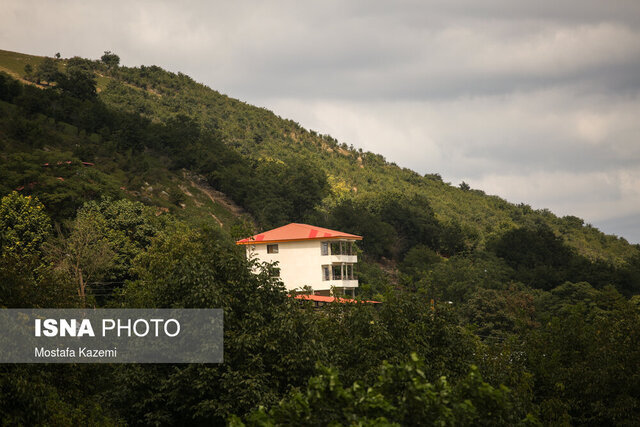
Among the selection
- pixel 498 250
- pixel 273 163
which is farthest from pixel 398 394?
pixel 273 163

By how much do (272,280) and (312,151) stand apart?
11606 centimetres

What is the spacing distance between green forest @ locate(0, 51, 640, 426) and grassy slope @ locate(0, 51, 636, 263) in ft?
2.73

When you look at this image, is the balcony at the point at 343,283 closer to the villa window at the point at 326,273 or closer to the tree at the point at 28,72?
the villa window at the point at 326,273

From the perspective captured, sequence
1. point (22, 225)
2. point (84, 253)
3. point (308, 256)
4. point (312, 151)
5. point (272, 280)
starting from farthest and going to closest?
point (312, 151), point (308, 256), point (22, 225), point (84, 253), point (272, 280)

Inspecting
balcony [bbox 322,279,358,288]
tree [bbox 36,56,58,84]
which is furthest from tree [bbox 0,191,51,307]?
tree [bbox 36,56,58,84]

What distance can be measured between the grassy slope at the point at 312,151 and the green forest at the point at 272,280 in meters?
0.83

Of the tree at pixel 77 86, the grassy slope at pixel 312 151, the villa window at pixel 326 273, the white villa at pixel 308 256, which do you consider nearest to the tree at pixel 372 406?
the white villa at pixel 308 256

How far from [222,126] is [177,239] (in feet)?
315

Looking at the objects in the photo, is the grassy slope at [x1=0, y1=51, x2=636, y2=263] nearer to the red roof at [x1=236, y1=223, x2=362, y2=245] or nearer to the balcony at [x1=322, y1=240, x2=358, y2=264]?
the balcony at [x1=322, y1=240, x2=358, y2=264]

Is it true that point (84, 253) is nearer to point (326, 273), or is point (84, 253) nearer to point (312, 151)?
point (326, 273)

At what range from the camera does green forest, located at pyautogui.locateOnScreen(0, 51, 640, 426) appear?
58.1 ft

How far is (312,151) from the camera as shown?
13675cm

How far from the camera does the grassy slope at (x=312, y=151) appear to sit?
11962cm

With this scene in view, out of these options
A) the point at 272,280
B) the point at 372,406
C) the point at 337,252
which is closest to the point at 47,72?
the point at 337,252
